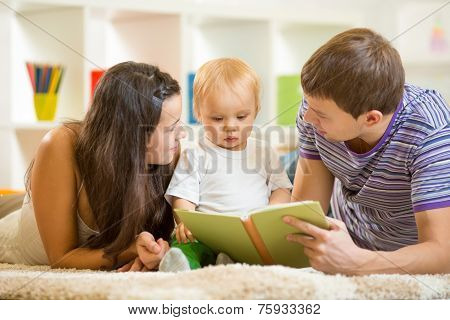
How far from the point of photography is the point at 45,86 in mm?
2662

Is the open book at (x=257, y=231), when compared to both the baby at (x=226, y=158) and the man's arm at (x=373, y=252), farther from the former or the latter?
the baby at (x=226, y=158)

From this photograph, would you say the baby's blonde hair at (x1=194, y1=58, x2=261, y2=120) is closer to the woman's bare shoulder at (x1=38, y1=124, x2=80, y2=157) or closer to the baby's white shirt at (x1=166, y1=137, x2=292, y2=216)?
the baby's white shirt at (x1=166, y1=137, x2=292, y2=216)

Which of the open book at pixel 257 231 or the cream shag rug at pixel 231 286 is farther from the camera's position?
the open book at pixel 257 231

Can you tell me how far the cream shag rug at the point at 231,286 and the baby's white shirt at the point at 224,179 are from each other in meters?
0.47

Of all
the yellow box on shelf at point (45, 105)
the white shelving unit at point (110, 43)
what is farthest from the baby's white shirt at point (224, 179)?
the yellow box on shelf at point (45, 105)

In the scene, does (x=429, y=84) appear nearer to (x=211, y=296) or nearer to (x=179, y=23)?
(x=179, y=23)

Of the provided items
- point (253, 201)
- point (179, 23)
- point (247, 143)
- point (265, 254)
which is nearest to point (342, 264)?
point (265, 254)

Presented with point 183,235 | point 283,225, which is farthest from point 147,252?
point 283,225

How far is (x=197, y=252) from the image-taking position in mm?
1339

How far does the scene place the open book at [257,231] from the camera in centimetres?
114

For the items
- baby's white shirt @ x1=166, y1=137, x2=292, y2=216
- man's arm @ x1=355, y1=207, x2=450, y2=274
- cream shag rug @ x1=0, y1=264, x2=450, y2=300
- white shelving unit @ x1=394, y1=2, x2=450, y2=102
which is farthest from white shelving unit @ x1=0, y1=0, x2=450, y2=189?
cream shag rug @ x1=0, y1=264, x2=450, y2=300

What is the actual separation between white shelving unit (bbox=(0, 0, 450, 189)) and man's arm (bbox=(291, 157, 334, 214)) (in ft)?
2.83

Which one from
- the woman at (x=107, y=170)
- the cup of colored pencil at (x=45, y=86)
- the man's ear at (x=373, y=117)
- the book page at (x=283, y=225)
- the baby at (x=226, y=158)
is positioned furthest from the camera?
the cup of colored pencil at (x=45, y=86)

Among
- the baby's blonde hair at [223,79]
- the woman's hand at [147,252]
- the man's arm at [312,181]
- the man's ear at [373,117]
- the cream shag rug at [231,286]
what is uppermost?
the baby's blonde hair at [223,79]
